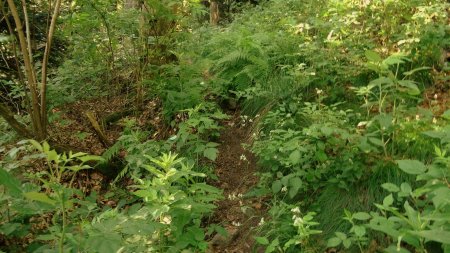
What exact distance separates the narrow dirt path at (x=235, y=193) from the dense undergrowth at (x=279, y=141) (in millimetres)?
154

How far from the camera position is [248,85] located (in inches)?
205

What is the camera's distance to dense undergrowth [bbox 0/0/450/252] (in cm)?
234

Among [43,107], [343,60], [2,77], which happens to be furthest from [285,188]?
[2,77]

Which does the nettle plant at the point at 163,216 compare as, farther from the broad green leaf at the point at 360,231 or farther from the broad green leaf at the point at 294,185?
the broad green leaf at the point at 360,231

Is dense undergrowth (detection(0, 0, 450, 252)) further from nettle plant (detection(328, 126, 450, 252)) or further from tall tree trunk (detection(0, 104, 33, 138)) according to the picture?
tall tree trunk (detection(0, 104, 33, 138))

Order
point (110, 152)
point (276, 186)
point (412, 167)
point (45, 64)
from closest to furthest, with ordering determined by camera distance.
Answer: point (412, 167) < point (276, 186) < point (45, 64) < point (110, 152)

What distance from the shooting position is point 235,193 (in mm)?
4152

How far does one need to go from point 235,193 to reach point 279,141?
84 centimetres

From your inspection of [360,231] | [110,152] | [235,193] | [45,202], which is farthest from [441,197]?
[110,152]

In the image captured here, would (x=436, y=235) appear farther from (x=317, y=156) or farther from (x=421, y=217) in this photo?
(x=317, y=156)

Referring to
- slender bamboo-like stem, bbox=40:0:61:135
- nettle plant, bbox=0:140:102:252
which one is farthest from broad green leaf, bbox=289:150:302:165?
slender bamboo-like stem, bbox=40:0:61:135

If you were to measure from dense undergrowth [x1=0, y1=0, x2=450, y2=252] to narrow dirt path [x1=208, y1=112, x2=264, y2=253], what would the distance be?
0.15 meters

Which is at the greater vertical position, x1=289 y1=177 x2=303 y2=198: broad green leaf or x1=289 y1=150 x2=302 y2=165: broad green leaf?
x1=289 y1=150 x2=302 y2=165: broad green leaf

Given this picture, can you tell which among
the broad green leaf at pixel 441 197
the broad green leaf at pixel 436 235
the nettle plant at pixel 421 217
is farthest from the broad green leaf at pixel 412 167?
the broad green leaf at pixel 436 235
